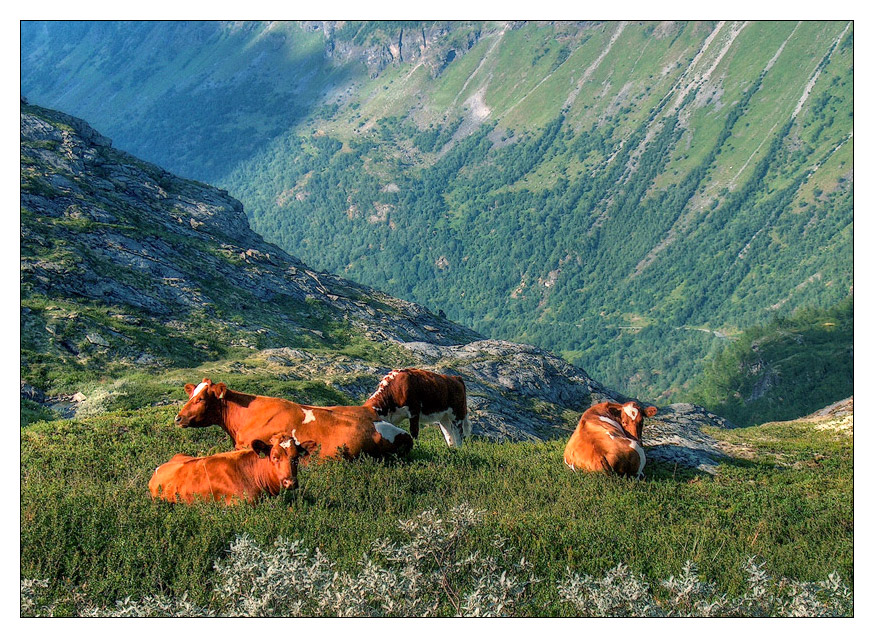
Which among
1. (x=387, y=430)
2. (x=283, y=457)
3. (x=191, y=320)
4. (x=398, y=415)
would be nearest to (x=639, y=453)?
(x=387, y=430)

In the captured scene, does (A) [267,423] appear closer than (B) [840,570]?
No

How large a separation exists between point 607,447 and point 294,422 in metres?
7.18

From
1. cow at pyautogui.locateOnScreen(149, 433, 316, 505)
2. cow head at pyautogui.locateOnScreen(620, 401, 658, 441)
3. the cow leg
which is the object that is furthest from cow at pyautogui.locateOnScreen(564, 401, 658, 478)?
cow at pyautogui.locateOnScreen(149, 433, 316, 505)

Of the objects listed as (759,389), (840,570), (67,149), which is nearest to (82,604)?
(840,570)

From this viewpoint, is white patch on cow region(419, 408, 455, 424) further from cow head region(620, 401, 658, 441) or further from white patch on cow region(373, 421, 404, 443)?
cow head region(620, 401, 658, 441)

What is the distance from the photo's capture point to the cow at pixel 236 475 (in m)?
14.9

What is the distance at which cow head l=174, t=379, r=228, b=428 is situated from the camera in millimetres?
17828

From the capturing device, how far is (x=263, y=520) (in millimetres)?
13797

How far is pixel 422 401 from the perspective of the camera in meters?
22.5

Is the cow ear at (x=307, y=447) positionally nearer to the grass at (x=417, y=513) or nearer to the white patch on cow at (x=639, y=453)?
the grass at (x=417, y=513)

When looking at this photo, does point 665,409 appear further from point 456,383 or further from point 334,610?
point 334,610

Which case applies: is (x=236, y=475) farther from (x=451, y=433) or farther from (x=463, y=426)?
(x=463, y=426)

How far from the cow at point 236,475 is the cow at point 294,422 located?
1870 millimetres

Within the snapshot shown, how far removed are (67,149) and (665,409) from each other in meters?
57.0
